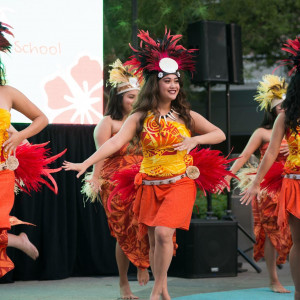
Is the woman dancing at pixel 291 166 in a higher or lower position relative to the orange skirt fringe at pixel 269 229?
higher

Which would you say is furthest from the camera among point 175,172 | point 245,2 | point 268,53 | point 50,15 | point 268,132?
point 268,53

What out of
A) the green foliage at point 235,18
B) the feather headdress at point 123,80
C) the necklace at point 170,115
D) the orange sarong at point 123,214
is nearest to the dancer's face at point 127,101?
the feather headdress at point 123,80

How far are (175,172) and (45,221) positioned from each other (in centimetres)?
304

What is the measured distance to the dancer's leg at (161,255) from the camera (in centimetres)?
493

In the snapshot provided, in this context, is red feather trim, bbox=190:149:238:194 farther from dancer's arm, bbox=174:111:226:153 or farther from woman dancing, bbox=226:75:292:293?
woman dancing, bbox=226:75:292:293

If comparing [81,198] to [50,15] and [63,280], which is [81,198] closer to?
[63,280]

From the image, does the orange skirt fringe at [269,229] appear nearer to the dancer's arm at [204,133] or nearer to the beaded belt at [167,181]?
the dancer's arm at [204,133]

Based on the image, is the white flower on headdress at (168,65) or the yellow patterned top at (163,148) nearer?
the yellow patterned top at (163,148)

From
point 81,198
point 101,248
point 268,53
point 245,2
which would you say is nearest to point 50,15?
point 81,198

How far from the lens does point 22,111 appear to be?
5035 mm

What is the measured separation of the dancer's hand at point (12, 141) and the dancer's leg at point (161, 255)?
3.53ft

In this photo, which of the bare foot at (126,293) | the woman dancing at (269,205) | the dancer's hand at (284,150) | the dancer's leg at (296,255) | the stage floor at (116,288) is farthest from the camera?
the woman dancing at (269,205)

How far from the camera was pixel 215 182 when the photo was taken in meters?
5.36

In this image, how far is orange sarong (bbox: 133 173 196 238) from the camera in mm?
4984
